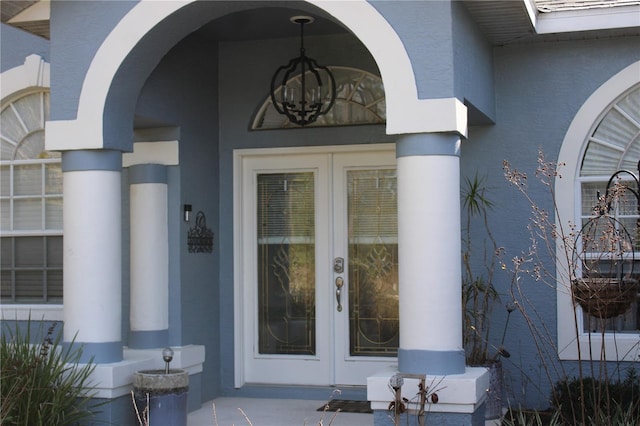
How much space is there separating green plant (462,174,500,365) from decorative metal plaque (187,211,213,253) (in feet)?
8.06

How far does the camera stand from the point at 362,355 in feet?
27.8

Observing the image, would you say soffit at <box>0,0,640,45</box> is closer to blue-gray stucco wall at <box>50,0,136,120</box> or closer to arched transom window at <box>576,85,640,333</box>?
blue-gray stucco wall at <box>50,0,136,120</box>

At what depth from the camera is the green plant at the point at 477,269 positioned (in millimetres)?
7602

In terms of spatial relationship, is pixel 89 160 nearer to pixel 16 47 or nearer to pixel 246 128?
pixel 246 128

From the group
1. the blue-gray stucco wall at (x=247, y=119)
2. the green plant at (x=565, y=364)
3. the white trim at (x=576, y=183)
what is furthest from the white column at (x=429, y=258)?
the white trim at (x=576, y=183)

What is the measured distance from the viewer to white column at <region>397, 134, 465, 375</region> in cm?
602

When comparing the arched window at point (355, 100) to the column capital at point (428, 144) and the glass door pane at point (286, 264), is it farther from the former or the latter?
the column capital at point (428, 144)

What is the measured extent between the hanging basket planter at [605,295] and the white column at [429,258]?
0.88 m

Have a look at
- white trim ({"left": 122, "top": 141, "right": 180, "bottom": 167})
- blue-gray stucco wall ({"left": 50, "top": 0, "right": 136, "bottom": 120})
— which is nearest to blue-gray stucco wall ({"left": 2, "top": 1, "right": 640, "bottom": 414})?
blue-gray stucco wall ({"left": 50, "top": 0, "right": 136, "bottom": 120})

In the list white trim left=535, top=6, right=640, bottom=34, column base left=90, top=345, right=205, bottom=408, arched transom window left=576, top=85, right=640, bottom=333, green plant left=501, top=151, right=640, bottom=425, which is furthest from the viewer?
arched transom window left=576, top=85, right=640, bottom=333

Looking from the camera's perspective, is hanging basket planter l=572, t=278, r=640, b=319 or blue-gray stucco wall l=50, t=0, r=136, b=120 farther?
blue-gray stucco wall l=50, t=0, r=136, b=120

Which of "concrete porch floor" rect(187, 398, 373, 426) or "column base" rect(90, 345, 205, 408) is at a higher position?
"column base" rect(90, 345, 205, 408)

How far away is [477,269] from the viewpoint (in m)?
8.05

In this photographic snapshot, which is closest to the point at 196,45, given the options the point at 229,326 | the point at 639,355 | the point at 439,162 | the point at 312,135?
the point at 312,135
